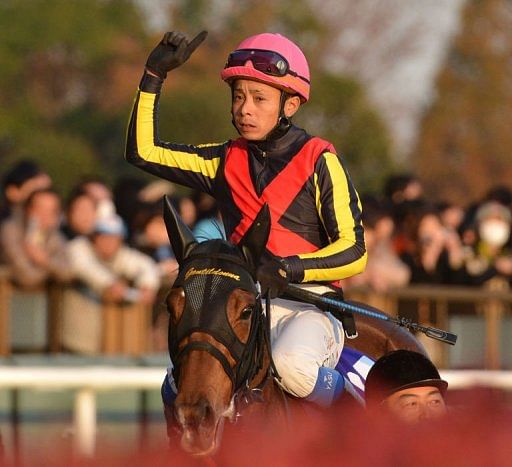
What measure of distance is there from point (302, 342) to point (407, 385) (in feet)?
1.17

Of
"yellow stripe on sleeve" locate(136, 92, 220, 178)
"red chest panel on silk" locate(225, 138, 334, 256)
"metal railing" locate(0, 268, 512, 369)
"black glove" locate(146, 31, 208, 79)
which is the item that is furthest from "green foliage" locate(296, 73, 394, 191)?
"red chest panel on silk" locate(225, 138, 334, 256)

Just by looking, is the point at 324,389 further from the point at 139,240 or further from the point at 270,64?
the point at 139,240

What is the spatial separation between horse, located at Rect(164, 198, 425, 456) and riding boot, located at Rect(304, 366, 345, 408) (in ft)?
0.32

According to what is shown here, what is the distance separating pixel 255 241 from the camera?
14.9 feet

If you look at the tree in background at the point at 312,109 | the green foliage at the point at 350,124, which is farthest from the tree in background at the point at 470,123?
the green foliage at the point at 350,124

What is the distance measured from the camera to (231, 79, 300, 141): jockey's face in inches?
197

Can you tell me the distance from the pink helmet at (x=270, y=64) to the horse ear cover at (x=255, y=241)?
2.08 ft

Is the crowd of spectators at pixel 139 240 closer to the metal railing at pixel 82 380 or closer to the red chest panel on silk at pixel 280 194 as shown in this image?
the metal railing at pixel 82 380

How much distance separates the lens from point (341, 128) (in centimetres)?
3269

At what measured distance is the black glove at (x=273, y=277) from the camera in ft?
15.0

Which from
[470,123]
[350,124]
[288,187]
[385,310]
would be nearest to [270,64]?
[288,187]

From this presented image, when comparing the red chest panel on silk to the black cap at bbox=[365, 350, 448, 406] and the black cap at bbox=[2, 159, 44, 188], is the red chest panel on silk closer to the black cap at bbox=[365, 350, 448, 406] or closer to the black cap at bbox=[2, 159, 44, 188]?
the black cap at bbox=[365, 350, 448, 406]

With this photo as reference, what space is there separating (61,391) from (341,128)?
77.0 feet

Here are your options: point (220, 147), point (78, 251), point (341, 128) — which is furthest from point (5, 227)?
point (341, 128)
